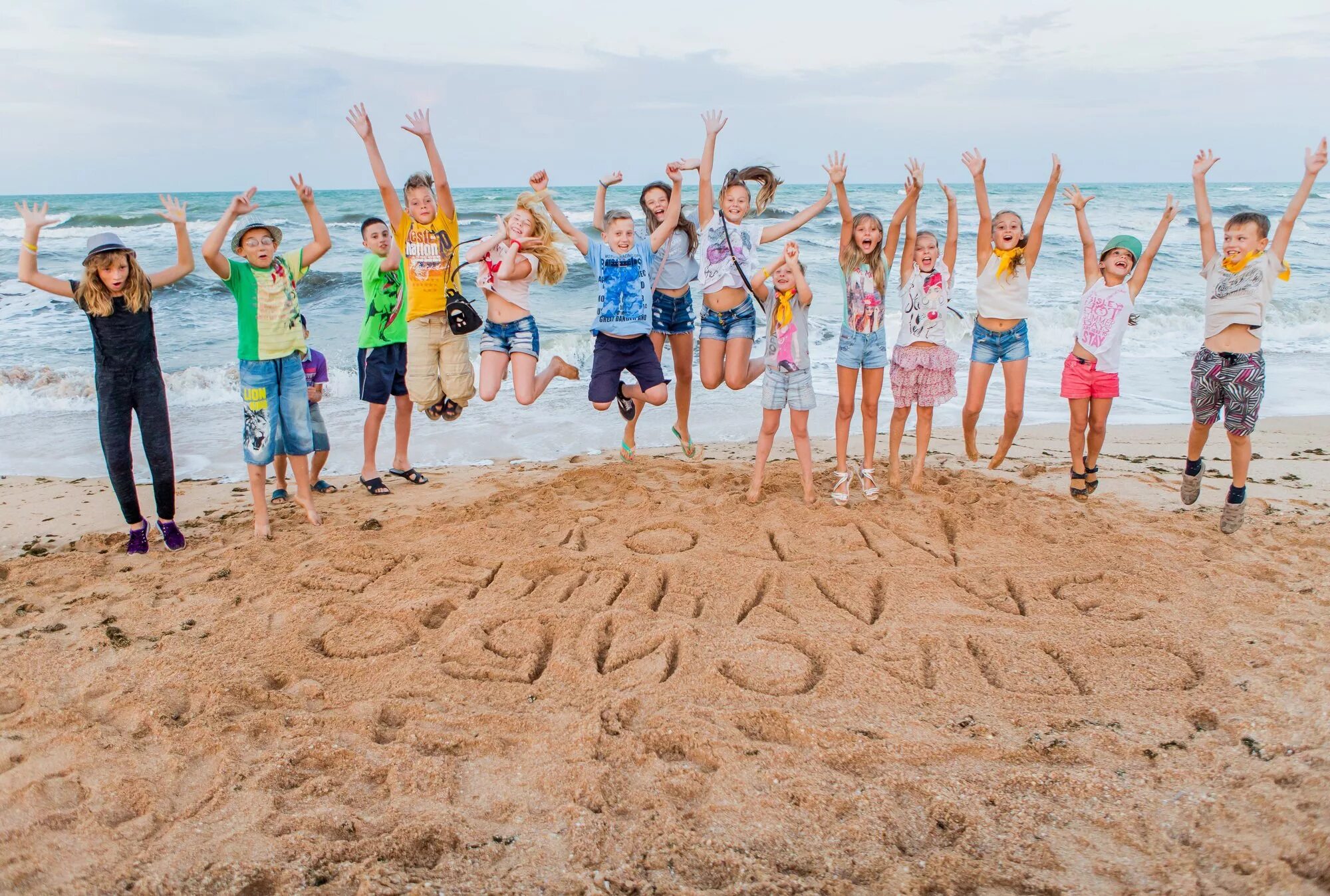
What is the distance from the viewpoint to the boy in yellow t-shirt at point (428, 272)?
17.9 feet

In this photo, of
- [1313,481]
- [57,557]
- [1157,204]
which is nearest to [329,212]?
[57,557]

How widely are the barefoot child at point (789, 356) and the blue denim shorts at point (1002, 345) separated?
1357mm

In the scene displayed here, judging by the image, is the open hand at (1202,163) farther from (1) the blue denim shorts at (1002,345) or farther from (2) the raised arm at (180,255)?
(2) the raised arm at (180,255)

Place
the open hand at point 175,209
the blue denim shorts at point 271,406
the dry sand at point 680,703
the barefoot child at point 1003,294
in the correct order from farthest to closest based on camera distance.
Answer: the barefoot child at point 1003,294, the blue denim shorts at point 271,406, the open hand at point 175,209, the dry sand at point 680,703

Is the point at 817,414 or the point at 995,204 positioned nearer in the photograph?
the point at 817,414

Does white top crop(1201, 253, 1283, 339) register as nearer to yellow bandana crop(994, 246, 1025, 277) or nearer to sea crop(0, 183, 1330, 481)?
yellow bandana crop(994, 246, 1025, 277)

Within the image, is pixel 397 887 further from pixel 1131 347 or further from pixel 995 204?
pixel 995 204

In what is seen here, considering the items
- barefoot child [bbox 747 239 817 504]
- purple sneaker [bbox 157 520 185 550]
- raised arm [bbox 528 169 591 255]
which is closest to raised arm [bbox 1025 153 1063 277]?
barefoot child [bbox 747 239 817 504]

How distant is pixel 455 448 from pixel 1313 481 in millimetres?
7121

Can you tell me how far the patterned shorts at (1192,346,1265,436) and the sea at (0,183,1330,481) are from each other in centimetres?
243

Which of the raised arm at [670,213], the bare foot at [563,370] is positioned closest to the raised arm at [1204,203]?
the raised arm at [670,213]

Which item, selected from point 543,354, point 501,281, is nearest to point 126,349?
point 501,281

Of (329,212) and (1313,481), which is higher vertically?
(329,212)

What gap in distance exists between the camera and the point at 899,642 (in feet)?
12.8
